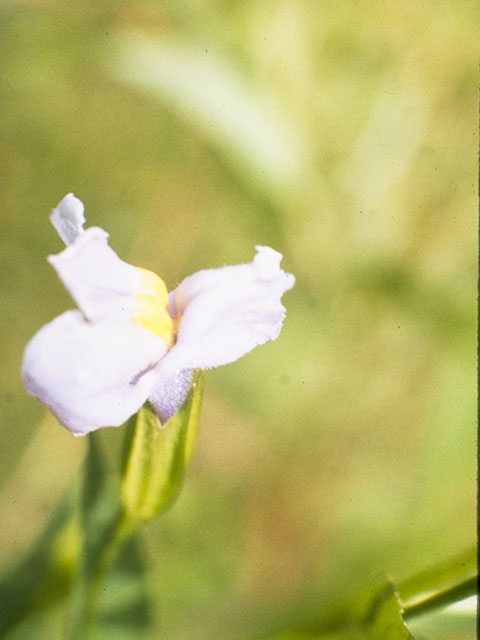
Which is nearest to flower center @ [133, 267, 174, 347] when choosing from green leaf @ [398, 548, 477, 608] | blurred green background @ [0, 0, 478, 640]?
green leaf @ [398, 548, 477, 608]

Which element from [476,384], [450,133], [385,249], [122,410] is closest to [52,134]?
[385,249]

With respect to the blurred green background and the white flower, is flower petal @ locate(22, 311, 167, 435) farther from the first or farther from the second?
the blurred green background

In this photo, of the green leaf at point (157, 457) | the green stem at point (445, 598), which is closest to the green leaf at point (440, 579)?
the green stem at point (445, 598)

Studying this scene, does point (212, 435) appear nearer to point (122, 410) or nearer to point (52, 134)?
point (52, 134)

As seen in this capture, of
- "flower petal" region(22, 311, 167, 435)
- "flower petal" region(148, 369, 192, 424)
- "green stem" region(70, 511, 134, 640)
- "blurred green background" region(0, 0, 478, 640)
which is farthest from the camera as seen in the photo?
"blurred green background" region(0, 0, 478, 640)

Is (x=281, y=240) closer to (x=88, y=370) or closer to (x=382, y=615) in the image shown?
(x=382, y=615)

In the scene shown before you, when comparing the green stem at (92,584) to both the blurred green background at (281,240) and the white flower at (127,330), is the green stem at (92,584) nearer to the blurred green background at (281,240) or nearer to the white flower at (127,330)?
the white flower at (127,330)

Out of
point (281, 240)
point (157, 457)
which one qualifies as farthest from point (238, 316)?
point (281, 240)
